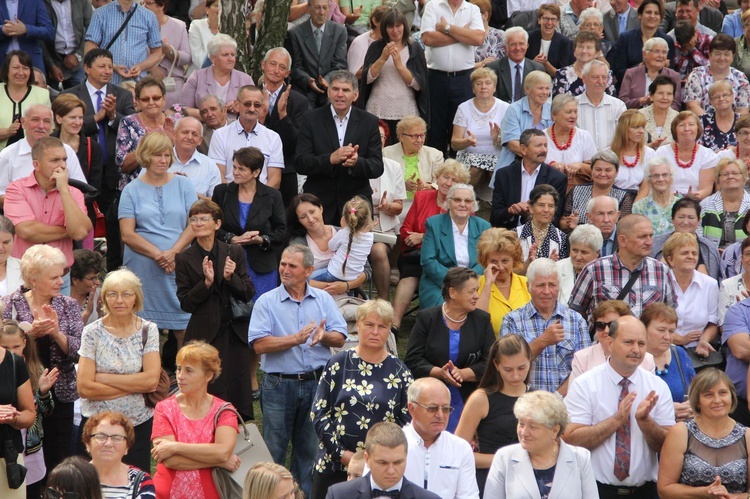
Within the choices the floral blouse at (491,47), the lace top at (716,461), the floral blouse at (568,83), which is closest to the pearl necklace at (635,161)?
the floral blouse at (568,83)

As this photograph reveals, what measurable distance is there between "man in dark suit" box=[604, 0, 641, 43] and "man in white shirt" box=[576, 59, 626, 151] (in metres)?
2.61

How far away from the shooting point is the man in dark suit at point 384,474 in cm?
652

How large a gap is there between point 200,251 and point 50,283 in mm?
1359

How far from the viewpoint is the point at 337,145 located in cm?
1145

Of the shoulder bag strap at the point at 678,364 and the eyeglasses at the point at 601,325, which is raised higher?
the eyeglasses at the point at 601,325

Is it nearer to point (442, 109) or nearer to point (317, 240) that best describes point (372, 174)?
point (317, 240)

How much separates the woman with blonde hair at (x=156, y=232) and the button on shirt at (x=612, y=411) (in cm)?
389

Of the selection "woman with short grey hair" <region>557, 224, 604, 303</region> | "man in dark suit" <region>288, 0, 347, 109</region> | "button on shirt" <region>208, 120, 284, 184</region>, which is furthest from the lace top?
"man in dark suit" <region>288, 0, 347, 109</region>

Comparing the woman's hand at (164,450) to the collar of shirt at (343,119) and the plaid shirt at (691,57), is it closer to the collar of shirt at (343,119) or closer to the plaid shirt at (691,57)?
the collar of shirt at (343,119)

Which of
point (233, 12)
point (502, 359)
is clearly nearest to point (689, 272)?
point (502, 359)

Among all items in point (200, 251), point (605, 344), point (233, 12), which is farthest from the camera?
point (233, 12)

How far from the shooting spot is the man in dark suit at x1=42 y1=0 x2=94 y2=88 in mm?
13641

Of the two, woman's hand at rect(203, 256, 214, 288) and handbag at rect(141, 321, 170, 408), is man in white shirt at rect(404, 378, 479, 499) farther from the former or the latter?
woman's hand at rect(203, 256, 214, 288)

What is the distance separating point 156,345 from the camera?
820cm
